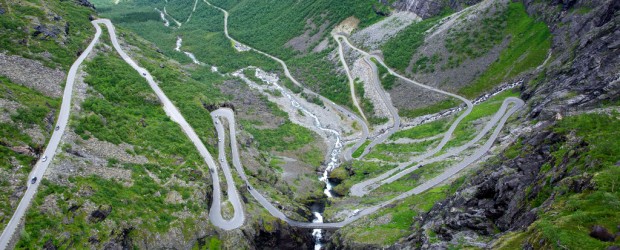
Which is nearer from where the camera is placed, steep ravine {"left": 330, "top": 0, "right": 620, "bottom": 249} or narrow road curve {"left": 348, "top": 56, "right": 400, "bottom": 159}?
steep ravine {"left": 330, "top": 0, "right": 620, "bottom": 249}

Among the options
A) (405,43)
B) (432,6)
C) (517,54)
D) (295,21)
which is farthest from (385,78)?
(295,21)

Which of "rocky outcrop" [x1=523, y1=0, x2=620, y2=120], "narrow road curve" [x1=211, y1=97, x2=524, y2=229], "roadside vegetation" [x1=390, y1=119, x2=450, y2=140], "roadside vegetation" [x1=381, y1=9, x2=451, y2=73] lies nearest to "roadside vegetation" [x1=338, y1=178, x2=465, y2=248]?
"narrow road curve" [x1=211, y1=97, x2=524, y2=229]

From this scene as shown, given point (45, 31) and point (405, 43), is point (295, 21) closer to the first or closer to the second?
point (405, 43)

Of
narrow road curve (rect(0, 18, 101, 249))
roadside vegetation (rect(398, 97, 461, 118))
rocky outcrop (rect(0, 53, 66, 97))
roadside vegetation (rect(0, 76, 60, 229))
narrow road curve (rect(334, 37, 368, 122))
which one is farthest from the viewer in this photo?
narrow road curve (rect(334, 37, 368, 122))

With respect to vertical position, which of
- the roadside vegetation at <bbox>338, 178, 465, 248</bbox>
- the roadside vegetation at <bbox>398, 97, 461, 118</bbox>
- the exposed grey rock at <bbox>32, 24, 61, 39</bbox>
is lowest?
the roadside vegetation at <bbox>338, 178, 465, 248</bbox>

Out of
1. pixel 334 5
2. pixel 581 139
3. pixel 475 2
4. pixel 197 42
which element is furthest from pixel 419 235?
pixel 197 42

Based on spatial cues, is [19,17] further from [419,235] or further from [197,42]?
[197,42]

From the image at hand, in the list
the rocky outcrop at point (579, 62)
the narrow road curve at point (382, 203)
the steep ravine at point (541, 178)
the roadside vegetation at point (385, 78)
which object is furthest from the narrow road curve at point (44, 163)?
the roadside vegetation at point (385, 78)

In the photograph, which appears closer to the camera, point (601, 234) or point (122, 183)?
point (601, 234)

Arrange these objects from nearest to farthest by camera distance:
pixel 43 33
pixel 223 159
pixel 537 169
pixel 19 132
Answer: pixel 537 169, pixel 19 132, pixel 223 159, pixel 43 33

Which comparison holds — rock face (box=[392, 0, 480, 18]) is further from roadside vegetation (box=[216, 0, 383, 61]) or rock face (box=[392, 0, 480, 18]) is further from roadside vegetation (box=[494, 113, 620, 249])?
roadside vegetation (box=[494, 113, 620, 249])

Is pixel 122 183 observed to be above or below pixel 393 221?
above
